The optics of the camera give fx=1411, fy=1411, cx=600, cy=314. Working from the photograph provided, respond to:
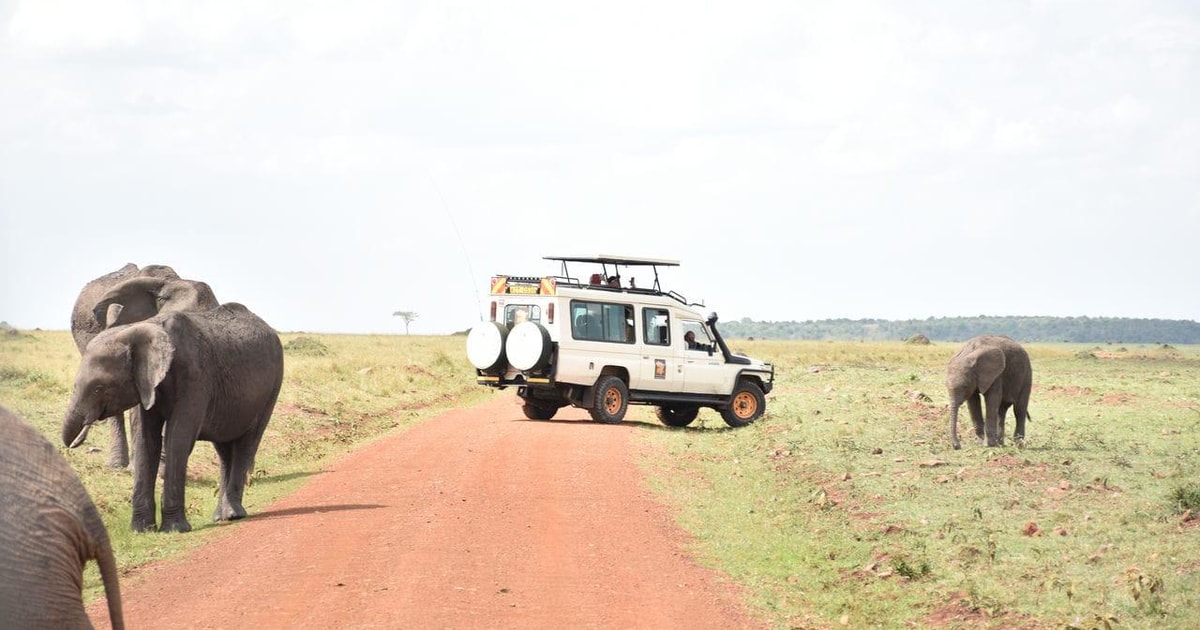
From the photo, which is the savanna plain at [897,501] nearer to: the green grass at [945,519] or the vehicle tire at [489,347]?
the green grass at [945,519]

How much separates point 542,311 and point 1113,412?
11586 mm

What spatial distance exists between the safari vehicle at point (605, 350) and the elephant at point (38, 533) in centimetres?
2049

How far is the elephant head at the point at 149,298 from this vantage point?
18469mm

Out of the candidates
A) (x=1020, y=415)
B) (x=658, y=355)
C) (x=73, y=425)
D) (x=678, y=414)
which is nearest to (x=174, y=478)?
(x=73, y=425)

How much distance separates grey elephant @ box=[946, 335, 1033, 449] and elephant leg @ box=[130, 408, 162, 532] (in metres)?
11.0

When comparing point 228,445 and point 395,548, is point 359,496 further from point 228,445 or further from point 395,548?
point 395,548

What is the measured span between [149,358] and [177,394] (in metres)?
0.68

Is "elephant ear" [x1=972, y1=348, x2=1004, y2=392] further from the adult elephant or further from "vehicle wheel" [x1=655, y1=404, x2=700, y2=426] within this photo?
the adult elephant

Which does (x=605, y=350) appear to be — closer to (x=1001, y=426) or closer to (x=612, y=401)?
(x=612, y=401)

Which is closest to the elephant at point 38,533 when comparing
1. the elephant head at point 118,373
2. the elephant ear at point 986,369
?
the elephant head at point 118,373

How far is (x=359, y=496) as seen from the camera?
16719 millimetres

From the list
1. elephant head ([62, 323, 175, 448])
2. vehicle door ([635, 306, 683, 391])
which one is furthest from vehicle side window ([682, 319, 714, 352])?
elephant head ([62, 323, 175, 448])

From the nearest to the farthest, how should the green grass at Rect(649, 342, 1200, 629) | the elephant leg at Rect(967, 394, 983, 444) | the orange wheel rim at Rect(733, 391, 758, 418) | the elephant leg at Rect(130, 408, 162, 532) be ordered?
1. the green grass at Rect(649, 342, 1200, 629)
2. the elephant leg at Rect(130, 408, 162, 532)
3. the elephant leg at Rect(967, 394, 983, 444)
4. the orange wheel rim at Rect(733, 391, 758, 418)

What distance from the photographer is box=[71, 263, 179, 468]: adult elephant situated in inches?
789
